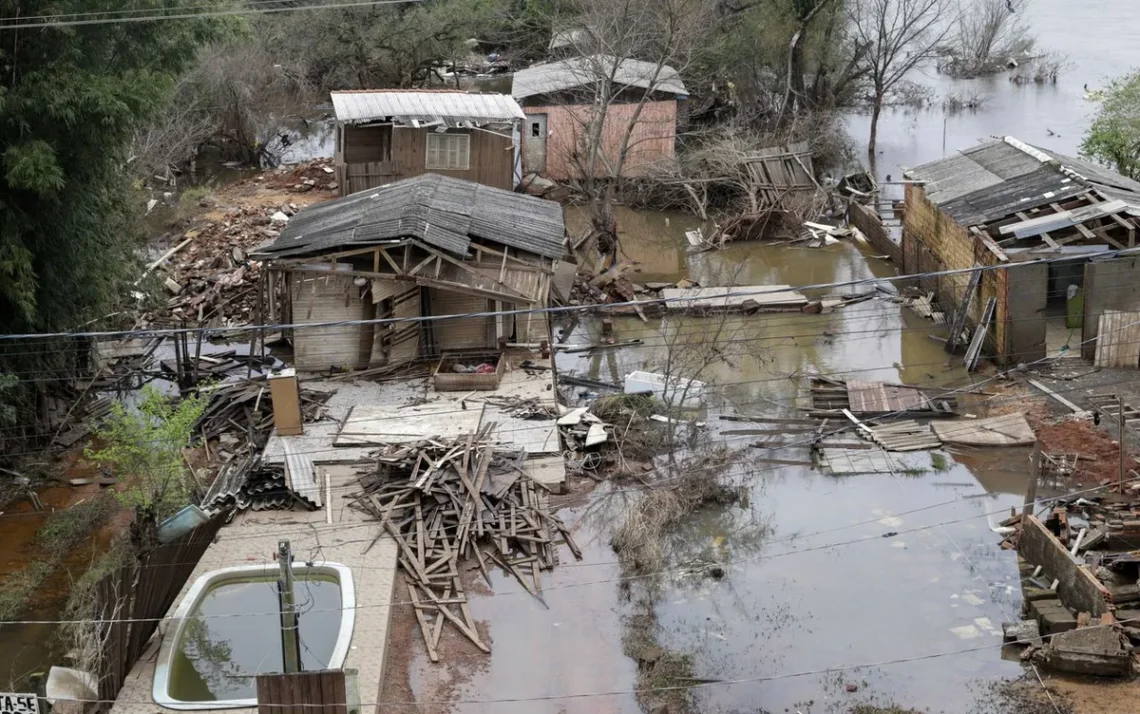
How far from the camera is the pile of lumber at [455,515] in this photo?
14234 mm

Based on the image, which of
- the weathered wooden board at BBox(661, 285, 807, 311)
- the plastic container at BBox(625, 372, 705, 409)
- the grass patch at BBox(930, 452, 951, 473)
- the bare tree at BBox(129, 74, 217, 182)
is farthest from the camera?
the bare tree at BBox(129, 74, 217, 182)

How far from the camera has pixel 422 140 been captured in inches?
1102

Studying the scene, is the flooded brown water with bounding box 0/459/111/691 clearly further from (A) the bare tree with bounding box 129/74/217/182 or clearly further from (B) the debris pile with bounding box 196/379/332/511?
(A) the bare tree with bounding box 129/74/217/182

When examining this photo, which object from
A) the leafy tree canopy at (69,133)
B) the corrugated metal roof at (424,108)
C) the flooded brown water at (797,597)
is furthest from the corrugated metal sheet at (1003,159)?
the leafy tree canopy at (69,133)

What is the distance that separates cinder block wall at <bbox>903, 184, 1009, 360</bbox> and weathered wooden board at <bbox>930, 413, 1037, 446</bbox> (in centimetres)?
222

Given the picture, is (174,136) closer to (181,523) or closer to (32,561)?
(32,561)

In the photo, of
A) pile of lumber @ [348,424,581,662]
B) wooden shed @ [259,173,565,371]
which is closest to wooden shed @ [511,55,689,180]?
wooden shed @ [259,173,565,371]

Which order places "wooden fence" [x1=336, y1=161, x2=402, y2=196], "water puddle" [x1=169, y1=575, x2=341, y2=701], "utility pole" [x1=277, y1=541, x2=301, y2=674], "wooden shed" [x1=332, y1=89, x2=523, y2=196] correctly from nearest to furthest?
"utility pole" [x1=277, y1=541, x2=301, y2=674] < "water puddle" [x1=169, y1=575, x2=341, y2=701] < "wooden shed" [x1=332, y1=89, x2=523, y2=196] < "wooden fence" [x1=336, y1=161, x2=402, y2=196]

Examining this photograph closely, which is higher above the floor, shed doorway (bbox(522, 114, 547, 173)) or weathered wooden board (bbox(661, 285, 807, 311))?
shed doorway (bbox(522, 114, 547, 173))

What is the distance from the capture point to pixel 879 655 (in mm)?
12953

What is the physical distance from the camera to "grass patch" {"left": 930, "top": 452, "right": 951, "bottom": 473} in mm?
17109

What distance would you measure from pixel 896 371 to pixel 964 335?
1.51 meters

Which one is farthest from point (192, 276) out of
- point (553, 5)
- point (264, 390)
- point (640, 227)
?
point (553, 5)

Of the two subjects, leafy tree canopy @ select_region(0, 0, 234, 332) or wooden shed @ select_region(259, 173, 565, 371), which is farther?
wooden shed @ select_region(259, 173, 565, 371)
